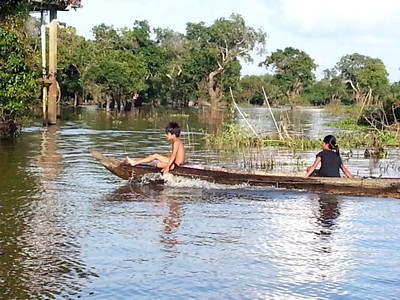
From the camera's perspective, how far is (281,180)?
12.5 meters

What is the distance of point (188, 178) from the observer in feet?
41.8

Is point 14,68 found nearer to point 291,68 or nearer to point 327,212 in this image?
point 327,212

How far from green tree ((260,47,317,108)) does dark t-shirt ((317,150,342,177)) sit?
72.0m

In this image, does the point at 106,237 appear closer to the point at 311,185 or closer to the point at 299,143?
the point at 311,185

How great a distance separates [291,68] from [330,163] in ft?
243

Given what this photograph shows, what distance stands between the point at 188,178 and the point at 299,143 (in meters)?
9.53

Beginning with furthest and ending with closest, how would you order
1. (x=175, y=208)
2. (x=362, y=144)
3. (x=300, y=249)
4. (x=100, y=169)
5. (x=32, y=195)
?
1. (x=362, y=144)
2. (x=100, y=169)
3. (x=32, y=195)
4. (x=175, y=208)
5. (x=300, y=249)

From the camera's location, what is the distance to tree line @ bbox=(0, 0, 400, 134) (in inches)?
2192

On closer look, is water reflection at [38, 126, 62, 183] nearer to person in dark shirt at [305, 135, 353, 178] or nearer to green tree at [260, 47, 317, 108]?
person in dark shirt at [305, 135, 353, 178]

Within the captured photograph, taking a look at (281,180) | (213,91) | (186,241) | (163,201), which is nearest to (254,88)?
(213,91)

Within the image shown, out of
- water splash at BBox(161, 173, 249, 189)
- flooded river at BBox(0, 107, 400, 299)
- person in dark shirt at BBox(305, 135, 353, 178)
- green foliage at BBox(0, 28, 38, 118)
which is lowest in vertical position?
flooded river at BBox(0, 107, 400, 299)

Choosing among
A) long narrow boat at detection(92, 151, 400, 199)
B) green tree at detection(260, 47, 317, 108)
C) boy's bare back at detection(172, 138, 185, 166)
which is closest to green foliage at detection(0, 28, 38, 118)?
long narrow boat at detection(92, 151, 400, 199)

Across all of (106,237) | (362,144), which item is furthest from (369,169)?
(106,237)

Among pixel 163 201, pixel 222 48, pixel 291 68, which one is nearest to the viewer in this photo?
pixel 163 201
